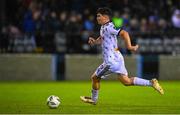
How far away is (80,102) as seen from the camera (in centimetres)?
1500

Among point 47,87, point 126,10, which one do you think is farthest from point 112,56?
point 126,10

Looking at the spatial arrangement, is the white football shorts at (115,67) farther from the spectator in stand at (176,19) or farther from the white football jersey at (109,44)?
the spectator in stand at (176,19)

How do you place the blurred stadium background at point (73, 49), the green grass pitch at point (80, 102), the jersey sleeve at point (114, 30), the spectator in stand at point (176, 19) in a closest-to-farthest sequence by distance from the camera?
1. the green grass pitch at point (80, 102)
2. the jersey sleeve at point (114, 30)
3. the blurred stadium background at point (73, 49)
4. the spectator in stand at point (176, 19)

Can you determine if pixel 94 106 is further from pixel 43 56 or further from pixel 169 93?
pixel 43 56

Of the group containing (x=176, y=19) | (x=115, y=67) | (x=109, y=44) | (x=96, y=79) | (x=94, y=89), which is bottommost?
(x=94, y=89)

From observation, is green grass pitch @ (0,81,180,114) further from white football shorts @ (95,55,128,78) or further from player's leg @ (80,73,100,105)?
white football shorts @ (95,55,128,78)

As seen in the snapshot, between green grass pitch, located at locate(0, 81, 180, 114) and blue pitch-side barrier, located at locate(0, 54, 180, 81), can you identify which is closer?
green grass pitch, located at locate(0, 81, 180, 114)

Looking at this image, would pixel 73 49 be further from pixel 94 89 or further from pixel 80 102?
pixel 94 89

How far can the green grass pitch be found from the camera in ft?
42.5

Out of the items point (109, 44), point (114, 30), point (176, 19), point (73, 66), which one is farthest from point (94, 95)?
point (176, 19)

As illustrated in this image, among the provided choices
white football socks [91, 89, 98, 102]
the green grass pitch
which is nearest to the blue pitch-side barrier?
the green grass pitch

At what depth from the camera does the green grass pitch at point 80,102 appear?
42.5 feet

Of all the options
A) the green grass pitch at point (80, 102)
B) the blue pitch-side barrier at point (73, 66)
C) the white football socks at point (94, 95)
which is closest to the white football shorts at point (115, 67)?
the white football socks at point (94, 95)

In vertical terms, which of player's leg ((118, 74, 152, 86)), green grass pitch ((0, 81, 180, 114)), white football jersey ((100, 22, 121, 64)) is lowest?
green grass pitch ((0, 81, 180, 114))
